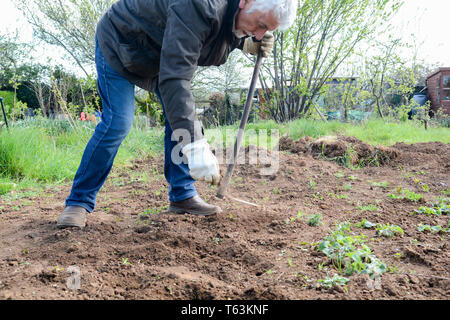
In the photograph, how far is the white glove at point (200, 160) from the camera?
1.77 m

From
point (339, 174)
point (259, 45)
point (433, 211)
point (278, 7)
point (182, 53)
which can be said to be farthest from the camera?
point (339, 174)

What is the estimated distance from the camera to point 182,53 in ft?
5.30

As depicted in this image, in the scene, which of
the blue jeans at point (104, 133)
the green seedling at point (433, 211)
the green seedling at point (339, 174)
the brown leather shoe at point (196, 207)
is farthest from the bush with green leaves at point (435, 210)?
the blue jeans at point (104, 133)

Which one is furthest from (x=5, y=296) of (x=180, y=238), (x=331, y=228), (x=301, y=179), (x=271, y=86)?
(x=271, y=86)

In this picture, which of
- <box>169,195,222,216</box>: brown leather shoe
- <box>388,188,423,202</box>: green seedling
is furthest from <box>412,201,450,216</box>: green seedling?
<box>169,195,222,216</box>: brown leather shoe

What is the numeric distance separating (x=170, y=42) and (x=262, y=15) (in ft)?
1.74

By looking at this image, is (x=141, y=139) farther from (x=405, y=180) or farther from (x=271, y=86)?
(x=405, y=180)

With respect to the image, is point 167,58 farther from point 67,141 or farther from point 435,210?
point 67,141

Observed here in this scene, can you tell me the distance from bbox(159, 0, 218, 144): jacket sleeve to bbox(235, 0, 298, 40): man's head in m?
0.19

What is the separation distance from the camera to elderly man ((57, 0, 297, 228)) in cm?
164

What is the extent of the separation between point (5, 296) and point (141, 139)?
431 centimetres

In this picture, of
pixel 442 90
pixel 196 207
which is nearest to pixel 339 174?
pixel 196 207

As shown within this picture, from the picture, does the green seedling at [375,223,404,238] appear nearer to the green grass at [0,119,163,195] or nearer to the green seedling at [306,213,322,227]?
the green seedling at [306,213,322,227]

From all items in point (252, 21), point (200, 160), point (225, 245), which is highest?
point (252, 21)
